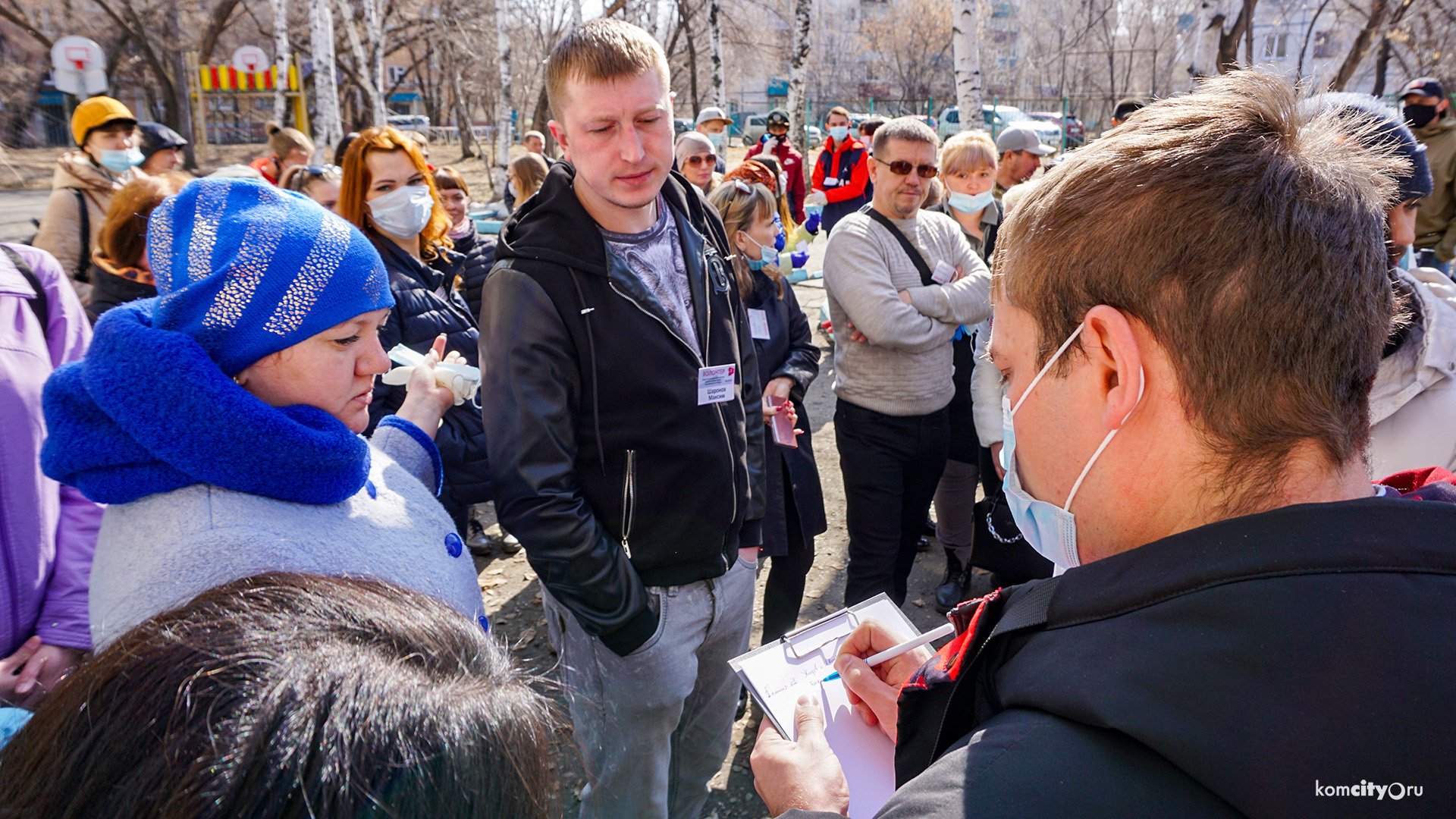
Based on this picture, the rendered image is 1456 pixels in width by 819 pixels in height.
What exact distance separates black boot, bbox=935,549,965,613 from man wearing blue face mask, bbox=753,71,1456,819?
297 centimetres

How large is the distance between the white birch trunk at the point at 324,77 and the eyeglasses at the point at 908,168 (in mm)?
13457

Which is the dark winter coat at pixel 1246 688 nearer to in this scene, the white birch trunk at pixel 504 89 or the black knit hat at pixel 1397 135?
the black knit hat at pixel 1397 135

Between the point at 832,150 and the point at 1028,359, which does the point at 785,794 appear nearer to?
the point at 1028,359

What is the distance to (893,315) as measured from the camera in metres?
3.37

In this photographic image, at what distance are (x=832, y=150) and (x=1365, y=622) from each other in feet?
33.6

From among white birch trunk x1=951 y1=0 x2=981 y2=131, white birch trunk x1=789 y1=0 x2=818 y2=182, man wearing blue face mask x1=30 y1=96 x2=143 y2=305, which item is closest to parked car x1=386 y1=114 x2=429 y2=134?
white birch trunk x1=789 y1=0 x2=818 y2=182

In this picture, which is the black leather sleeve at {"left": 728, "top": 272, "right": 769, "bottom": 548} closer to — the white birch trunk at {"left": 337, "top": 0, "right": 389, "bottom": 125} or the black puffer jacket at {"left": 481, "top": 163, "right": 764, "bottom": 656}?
the black puffer jacket at {"left": 481, "top": 163, "right": 764, "bottom": 656}

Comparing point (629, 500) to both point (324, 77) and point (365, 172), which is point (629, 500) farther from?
point (324, 77)

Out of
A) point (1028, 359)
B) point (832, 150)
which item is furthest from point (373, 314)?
point (832, 150)

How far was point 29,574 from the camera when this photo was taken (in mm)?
1729

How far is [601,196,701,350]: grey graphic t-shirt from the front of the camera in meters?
2.21

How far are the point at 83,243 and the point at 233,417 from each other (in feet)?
12.9

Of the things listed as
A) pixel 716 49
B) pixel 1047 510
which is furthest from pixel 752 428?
pixel 716 49

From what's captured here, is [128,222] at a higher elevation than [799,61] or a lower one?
lower
